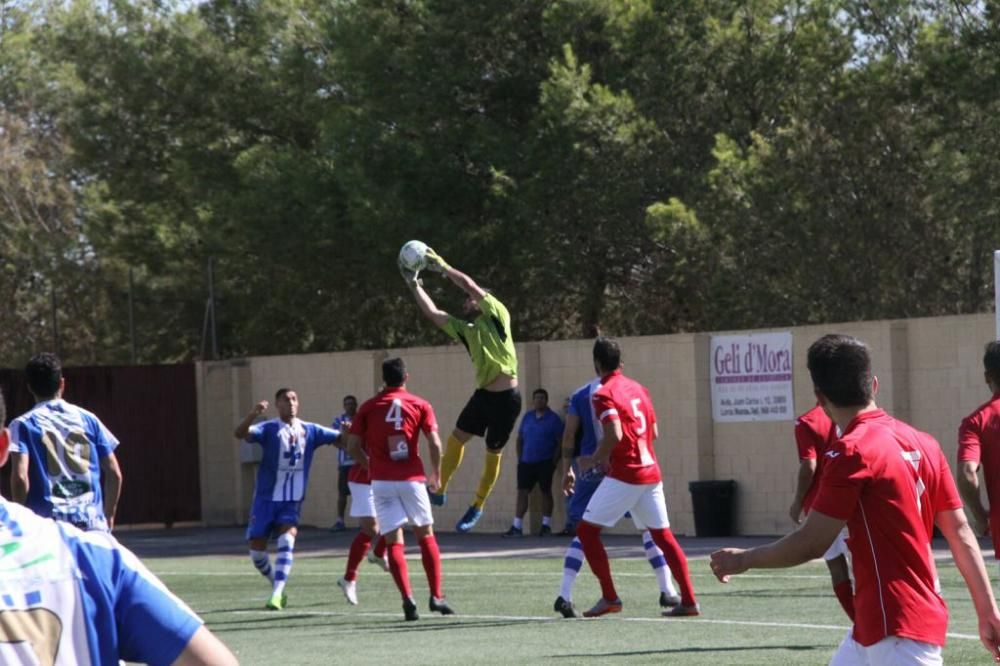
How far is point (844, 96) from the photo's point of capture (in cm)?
2852

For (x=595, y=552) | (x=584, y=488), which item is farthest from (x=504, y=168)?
(x=595, y=552)

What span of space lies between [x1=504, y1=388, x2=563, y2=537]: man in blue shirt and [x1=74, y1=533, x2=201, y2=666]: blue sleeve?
75.3ft

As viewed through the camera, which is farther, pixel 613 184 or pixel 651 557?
pixel 613 184

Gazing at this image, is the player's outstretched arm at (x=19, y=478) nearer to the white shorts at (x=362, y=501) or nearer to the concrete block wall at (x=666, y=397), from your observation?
the white shorts at (x=362, y=501)

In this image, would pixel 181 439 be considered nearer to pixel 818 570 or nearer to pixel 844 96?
pixel 844 96

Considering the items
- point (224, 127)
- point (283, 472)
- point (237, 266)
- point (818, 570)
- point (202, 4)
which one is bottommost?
point (818, 570)

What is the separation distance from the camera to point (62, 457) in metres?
12.5

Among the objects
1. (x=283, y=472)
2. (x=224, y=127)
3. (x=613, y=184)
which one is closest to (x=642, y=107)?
(x=613, y=184)

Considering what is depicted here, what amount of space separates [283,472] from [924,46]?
14589mm

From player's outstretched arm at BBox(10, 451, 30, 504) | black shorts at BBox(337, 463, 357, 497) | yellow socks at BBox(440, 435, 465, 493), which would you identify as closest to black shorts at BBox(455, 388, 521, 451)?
yellow socks at BBox(440, 435, 465, 493)

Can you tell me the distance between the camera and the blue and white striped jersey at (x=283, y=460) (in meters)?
17.1

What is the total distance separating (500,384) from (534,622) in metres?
1.89

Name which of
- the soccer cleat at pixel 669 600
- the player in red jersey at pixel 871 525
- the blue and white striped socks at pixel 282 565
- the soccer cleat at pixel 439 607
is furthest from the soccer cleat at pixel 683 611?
the player in red jersey at pixel 871 525

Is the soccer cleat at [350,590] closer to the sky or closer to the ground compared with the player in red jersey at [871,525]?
closer to the ground
